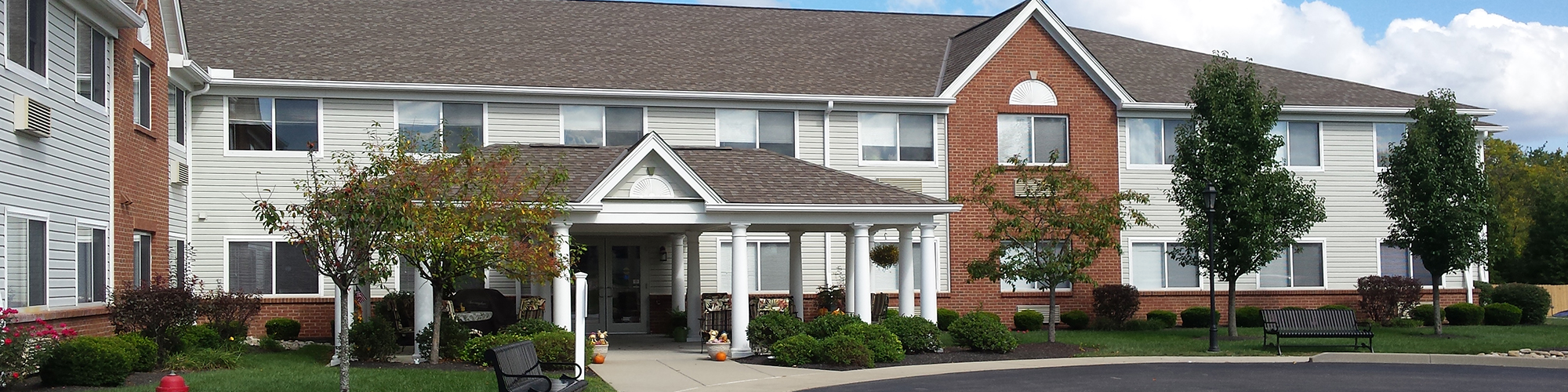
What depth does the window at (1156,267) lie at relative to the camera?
29344 mm

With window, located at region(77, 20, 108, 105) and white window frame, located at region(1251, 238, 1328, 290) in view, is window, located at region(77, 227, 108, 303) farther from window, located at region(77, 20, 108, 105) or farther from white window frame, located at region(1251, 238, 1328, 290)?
white window frame, located at region(1251, 238, 1328, 290)

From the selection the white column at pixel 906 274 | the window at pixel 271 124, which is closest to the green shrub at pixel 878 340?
the white column at pixel 906 274

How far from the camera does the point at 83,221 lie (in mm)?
17359

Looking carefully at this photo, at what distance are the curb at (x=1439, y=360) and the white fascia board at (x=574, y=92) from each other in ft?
33.4

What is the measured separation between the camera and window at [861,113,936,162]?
91.7ft

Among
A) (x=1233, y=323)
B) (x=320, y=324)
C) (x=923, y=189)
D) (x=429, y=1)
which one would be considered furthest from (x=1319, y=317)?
(x=429, y=1)

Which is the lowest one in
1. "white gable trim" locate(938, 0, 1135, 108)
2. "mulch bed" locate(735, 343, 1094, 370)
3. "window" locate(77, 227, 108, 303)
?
"mulch bed" locate(735, 343, 1094, 370)

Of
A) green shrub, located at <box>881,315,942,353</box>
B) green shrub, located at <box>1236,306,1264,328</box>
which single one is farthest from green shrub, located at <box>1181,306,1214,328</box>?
green shrub, located at <box>881,315,942,353</box>

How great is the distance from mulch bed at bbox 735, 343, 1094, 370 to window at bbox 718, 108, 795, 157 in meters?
7.32

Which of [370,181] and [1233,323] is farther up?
[370,181]

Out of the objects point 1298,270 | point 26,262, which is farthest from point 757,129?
point 26,262

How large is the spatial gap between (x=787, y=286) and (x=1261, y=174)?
9721 millimetres

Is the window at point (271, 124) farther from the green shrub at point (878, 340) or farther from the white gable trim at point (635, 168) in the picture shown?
the green shrub at point (878, 340)

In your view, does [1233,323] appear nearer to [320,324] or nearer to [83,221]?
[320,324]
